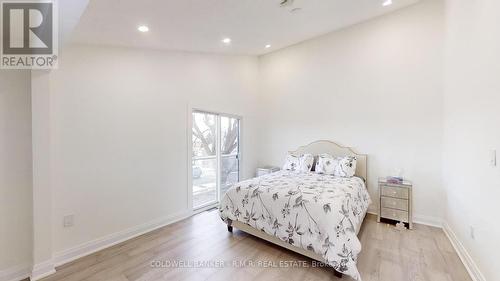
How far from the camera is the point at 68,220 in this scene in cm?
242

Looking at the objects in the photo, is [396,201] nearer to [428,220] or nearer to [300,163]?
[428,220]

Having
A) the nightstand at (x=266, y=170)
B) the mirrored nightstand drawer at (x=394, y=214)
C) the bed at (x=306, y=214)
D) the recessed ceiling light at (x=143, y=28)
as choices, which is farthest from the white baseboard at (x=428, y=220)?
the recessed ceiling light at (x=143, y=28)

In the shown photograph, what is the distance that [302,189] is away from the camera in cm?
273

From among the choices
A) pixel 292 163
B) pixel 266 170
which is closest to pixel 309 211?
pixel 292 163

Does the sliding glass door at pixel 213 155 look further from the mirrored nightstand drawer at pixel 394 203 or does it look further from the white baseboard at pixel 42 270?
the mirrored nightstand drawer at pixel 394 203

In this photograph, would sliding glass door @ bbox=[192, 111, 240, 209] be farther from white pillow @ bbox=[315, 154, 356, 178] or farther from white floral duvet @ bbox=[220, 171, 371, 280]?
white pillow @ bbox=[315, 154, 356, 178]

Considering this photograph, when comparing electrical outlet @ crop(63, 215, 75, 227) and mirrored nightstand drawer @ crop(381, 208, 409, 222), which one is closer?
electrical outlet @ crop(63, 215, 75, 227)

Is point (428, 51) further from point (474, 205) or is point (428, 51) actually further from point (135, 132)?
point (135, 132)

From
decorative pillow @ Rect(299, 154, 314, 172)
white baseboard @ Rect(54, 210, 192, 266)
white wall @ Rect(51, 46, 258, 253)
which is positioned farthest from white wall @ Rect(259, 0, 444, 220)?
white baseboard @ Rect(54, 210, 192, 266)

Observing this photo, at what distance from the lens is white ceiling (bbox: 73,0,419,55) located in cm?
211

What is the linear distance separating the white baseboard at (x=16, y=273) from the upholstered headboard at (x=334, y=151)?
161 inches

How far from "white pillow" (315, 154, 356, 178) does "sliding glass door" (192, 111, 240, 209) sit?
5.96 feet

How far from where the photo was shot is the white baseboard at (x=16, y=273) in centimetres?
205

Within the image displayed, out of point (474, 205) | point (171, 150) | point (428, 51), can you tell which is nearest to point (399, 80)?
point (428, 51)
